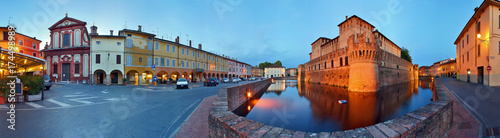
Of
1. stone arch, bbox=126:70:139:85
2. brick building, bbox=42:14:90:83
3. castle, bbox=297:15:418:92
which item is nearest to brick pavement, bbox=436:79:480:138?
castle, bbox=297:15:418:92

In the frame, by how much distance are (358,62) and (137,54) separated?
32.2m

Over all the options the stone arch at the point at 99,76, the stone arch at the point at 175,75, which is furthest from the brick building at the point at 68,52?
the stone arch at the point at 175,75

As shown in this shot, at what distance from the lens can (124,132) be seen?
4254 mm

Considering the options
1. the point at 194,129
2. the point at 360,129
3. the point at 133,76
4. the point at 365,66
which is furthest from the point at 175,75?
the point at 360,129

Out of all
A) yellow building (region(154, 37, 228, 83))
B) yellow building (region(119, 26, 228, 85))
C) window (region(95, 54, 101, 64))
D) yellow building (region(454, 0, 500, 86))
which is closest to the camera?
yellow building (region(454, 0, 500, 86))

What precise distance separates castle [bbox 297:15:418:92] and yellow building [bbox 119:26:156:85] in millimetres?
30798

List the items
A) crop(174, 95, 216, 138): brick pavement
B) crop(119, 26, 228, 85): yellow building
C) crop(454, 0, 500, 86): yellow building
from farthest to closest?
1. crop(119, 26, 228, 85): yellow building
2. crop(454, 0, 500, 86): yellow building
3. crop(174, 95, 216, 138): brick pavement

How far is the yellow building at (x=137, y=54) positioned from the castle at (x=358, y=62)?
3080cm

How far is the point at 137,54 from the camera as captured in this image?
2391 cm

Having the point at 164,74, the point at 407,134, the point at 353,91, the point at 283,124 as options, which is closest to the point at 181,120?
the point at 407,134

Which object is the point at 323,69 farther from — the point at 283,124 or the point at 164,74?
the point at 164,74

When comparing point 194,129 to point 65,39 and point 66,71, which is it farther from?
point 65,39

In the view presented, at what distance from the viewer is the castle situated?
21422 mm

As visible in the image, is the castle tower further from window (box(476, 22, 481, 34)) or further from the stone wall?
the stone wall
